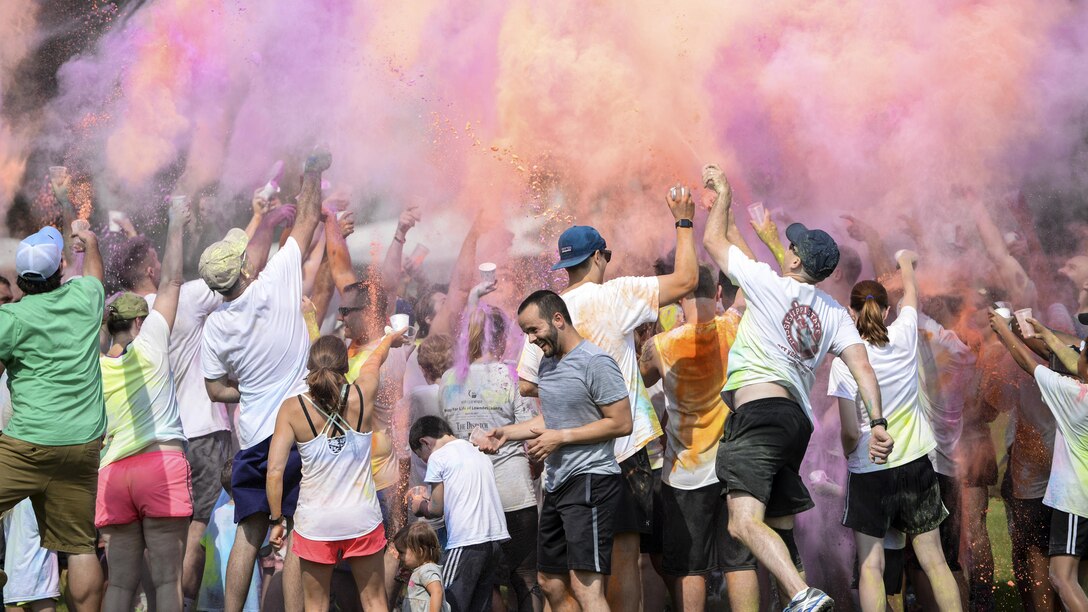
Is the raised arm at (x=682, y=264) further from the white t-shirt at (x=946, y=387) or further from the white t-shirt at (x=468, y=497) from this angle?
the white t-shirt at (x=946, y=387)

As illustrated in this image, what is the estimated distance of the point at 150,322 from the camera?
6.18 m

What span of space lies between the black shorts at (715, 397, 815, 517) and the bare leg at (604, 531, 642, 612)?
0.50 metres

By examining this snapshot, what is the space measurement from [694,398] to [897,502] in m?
1.16

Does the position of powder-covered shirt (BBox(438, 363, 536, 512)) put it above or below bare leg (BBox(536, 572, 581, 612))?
below

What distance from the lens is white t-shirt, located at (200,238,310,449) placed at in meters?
5.86

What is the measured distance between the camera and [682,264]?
17.5 ft

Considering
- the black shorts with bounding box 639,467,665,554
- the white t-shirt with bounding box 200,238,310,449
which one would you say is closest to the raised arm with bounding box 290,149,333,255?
the white t-shirt with bounding box 200,238,310,449

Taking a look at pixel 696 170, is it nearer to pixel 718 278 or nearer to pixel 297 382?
pixel 718 278

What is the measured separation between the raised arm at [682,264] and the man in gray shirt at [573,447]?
582mm

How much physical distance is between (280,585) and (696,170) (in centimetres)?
373

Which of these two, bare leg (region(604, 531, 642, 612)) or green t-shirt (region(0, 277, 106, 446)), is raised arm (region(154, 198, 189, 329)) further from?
bare leg (region(604, 531, 642, 612))

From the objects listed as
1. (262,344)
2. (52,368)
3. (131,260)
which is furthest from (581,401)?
(131,260)

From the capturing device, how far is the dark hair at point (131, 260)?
293 inches

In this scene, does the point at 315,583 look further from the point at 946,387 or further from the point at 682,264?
the point at 946,387
